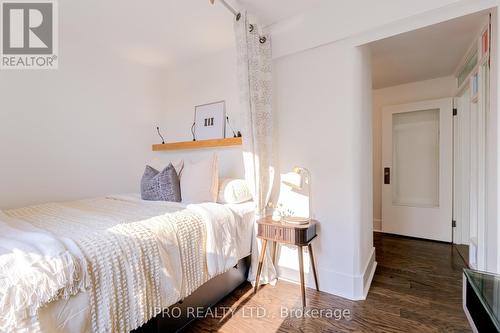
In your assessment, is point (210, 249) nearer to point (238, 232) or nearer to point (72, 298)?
point (238, 232)

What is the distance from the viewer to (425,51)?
8.05 feet

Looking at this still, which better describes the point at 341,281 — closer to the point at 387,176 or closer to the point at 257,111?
the point at 257,111

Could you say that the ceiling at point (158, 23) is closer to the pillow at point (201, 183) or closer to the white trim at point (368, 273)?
the pillow at point (201, 183)

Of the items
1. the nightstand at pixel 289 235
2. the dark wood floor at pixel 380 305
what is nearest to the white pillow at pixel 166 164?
the nightstand at pixel 289 235

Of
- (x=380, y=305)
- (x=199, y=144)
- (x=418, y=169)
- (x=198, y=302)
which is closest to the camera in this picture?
(x=198, y=302)

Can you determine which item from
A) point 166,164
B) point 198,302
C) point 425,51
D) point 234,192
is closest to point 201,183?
point 234,192

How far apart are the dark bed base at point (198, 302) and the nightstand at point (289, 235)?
189 mm

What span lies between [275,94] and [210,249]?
62.8 inches

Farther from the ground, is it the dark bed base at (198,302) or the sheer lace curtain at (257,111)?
the sheer lace curtain at (257,111)

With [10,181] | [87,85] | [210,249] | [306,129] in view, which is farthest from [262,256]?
[87,85]

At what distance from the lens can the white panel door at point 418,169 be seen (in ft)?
10.6

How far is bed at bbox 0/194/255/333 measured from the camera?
103 centimetres

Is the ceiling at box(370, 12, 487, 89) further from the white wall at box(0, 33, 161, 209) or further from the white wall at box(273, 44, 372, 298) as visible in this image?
the white wall at box(0, 33, 161, 209)

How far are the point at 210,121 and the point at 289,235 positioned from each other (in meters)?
1.67
